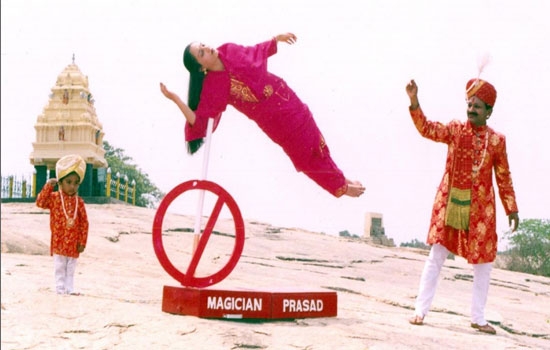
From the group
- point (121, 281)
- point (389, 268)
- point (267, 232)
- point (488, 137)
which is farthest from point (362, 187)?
point (267, 232)

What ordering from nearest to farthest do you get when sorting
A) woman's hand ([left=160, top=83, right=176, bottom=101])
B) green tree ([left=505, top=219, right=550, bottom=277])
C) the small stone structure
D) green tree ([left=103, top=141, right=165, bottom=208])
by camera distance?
woman's hand ([left=160, top=83, right=176, bottom=101]), green tree ([left=505, top=219, right=550, bottom=277]), the small stone structure, green tree ([left=103, top=141, right=165, bottom=208])

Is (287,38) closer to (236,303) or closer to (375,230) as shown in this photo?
(236,303)

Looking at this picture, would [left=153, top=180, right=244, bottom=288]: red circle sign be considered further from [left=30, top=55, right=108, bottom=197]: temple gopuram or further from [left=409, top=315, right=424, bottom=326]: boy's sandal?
[left=30, top=55, right=108, bottom=197]: temple gopuram

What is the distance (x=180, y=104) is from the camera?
16.4ft

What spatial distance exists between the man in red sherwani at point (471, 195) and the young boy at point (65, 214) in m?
2.39

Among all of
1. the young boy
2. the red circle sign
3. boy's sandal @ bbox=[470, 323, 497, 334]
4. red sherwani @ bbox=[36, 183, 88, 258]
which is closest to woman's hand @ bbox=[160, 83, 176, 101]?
the red circle sign

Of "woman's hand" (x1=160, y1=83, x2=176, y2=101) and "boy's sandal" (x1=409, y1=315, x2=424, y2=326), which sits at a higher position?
"woman's hand" (x1=160, y1=83, x2=176, y2=101)

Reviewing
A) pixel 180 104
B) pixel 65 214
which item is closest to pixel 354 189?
pixel 180 104

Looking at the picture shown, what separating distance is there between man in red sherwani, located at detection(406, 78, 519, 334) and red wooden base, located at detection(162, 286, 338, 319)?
85cm

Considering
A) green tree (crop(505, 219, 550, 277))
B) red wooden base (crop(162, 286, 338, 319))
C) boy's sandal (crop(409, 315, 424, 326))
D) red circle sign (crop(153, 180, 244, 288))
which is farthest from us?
green tree (crop(505, 219, 550, 277))

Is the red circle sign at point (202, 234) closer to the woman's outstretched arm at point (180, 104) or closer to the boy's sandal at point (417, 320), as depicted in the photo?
the woman's outstretched arm at point (180, 104)

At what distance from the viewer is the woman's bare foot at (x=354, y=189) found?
18.1 feet

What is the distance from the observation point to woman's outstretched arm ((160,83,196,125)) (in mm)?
4932

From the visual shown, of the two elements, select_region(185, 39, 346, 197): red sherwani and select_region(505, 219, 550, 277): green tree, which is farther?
select_region(505, 219, 550, 277): green tree
